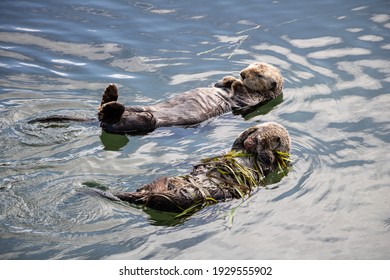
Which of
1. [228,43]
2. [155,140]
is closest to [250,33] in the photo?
[228,43]

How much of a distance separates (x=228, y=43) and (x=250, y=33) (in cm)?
48

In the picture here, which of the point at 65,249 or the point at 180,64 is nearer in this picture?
the point at 65,249

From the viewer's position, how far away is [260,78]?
8.38 m

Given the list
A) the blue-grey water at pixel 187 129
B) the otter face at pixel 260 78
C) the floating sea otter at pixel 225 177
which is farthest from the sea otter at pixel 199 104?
the floating sea otter at pixel 225 177

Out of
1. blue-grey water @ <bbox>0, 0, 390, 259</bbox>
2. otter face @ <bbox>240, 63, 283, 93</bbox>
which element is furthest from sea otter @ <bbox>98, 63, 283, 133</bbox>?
blue-grey water @ <bbox>0, 0, 390, 259</bbox>

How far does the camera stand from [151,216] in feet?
19.2

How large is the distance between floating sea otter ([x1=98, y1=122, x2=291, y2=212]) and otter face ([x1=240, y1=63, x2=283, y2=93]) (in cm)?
171

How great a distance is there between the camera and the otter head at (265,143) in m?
6.55

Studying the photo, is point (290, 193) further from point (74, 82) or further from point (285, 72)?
point (74, 82)

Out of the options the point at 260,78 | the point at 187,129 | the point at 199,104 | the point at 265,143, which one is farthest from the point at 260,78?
the point at 265,143

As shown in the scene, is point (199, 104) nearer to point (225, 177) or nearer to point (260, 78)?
point (260, 78)

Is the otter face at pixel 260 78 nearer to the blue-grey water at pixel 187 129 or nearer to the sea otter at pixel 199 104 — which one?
the sea otter at pixel 199 104

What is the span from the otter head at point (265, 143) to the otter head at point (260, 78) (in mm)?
1700

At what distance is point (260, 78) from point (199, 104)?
0.98m
